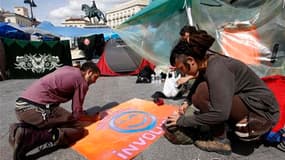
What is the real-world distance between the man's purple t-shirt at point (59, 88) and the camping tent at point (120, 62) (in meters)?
3.84

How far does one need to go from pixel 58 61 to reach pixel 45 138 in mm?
5007

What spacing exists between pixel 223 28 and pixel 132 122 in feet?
9.11

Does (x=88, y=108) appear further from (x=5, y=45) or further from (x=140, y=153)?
(x=5, y=45)

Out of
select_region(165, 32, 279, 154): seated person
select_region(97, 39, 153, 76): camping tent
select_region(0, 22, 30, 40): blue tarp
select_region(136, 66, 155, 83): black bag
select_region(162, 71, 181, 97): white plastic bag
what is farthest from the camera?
select_region(0, 22, 30, 40): blue tarp

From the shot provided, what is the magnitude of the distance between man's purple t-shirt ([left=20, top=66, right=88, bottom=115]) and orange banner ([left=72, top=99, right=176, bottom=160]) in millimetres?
414

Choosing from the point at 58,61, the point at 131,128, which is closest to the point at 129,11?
the point at 58,61

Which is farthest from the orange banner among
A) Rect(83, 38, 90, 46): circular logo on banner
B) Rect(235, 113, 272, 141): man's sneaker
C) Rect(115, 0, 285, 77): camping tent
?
Rect(83, 38, 90, 46): circular logo on banner

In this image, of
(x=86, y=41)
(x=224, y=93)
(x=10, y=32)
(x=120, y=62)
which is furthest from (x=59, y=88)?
(x=86, y=41)

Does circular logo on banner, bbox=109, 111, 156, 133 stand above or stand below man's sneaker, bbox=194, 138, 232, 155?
below

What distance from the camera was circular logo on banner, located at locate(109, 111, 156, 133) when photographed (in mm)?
2512

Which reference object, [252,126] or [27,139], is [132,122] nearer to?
[27,139]

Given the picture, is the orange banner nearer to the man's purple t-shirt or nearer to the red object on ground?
the man's purple t-shirt

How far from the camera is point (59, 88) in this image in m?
2.08

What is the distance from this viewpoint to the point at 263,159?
184 cm
